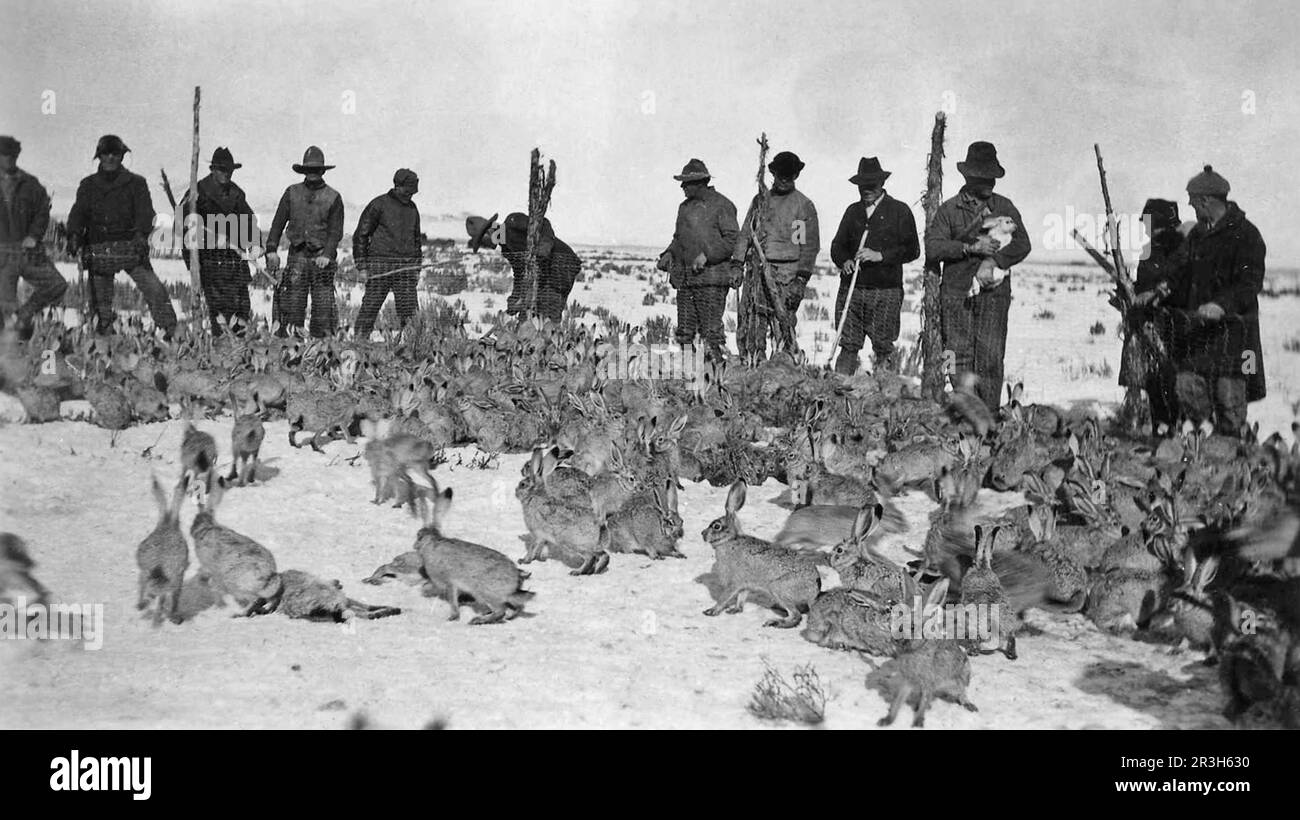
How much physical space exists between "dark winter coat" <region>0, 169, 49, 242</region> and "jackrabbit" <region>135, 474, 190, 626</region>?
23.8 feet

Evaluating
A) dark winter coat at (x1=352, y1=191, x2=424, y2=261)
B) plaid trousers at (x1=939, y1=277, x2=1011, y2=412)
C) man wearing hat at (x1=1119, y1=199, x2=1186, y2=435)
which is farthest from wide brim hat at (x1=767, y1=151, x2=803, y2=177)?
dark winter coat at (x1=352, y1=191, x2=424, y2=261)

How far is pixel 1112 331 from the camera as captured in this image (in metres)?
20.7

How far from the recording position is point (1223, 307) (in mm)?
9602

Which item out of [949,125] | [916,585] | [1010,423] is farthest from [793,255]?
[916,585]

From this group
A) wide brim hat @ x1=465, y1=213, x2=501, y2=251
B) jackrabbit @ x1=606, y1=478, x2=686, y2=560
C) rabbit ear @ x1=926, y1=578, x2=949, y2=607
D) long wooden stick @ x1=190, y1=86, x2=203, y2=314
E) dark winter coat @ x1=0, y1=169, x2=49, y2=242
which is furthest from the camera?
wide brim hat @ x1=465, y1=213, x2=501, y2=251

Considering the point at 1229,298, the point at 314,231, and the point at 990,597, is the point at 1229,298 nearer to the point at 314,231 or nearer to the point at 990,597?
the point at 990,597

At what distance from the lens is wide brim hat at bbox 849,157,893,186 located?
12461 millimetres

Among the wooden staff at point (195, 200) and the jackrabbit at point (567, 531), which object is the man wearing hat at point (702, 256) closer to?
the wooden staff at point (195, 200)

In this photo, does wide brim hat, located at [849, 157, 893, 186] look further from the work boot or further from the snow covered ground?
the snow covered ground

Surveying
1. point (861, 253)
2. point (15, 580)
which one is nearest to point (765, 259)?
point (861, 253)

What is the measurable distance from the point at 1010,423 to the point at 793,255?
4.21 metres

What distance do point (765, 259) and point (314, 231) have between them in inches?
214

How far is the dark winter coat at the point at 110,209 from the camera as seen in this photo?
13367mm
